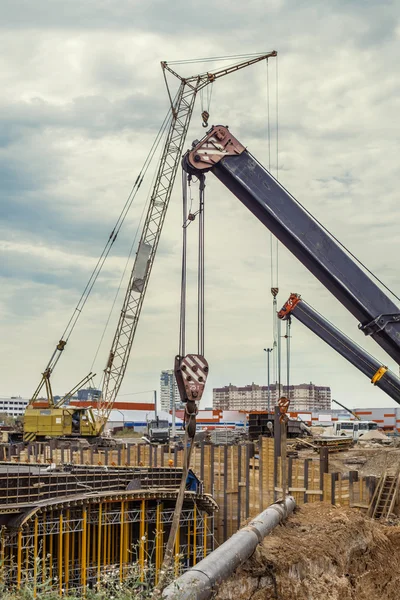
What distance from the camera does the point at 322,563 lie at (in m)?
14.3

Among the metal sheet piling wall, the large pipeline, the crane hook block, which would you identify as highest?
the crane hook block

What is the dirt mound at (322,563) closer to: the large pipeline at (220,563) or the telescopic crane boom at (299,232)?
the large pipeline at (220,563)

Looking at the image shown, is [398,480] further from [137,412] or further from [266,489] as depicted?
[137,412]

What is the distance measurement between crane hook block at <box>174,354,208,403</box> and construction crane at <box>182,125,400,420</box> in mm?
6480

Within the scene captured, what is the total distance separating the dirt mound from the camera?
12930 mm

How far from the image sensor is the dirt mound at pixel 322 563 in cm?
1293

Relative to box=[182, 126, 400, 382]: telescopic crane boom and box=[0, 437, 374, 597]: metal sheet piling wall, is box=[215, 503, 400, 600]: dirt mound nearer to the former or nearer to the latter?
box=[182, 126, 400, 382]: telescopic crane boom

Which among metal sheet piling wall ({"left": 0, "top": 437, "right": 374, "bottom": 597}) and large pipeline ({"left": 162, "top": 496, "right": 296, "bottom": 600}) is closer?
large pipeline ({"left": 162, "top": 496, "right": 296, "bottom": 600})

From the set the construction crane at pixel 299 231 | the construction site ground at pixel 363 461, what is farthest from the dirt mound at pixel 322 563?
the construction site ground at pixel 363 461

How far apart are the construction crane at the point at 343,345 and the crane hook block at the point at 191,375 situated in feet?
57.4

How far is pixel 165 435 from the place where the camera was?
56219 millimetres

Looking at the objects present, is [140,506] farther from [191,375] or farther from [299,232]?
[191,375]

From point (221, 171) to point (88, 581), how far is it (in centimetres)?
1547

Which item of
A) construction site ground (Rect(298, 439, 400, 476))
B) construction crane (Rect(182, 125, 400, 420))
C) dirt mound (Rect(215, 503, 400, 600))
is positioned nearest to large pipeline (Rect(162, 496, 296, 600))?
dirt mound (Rect(215, 503, 400, 600))
